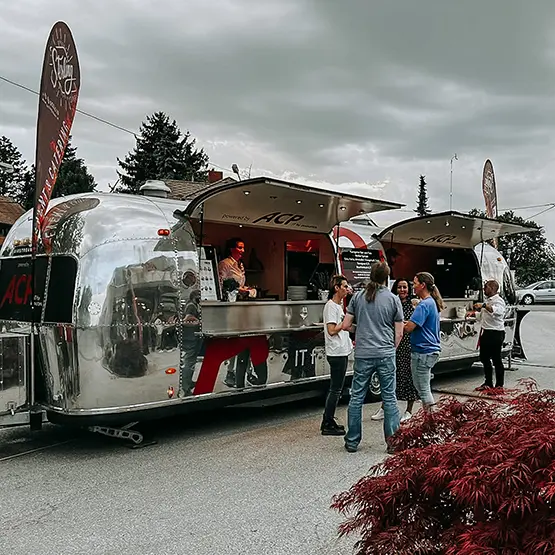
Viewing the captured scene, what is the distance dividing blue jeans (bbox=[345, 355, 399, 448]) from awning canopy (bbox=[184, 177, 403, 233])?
2.30 m

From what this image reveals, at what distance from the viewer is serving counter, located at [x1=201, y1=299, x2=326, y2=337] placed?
703 cm

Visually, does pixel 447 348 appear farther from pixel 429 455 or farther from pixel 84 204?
pixel 429 455

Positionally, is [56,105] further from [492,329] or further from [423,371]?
[492,329]

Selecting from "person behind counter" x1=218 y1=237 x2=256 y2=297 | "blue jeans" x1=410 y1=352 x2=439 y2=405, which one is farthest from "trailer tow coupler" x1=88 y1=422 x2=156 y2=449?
"blue jeans" x1=410 y1=352 x2=439 y2=405

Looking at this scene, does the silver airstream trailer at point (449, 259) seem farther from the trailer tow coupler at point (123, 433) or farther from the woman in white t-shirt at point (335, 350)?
the trailer tow coupler at point (123, 433)

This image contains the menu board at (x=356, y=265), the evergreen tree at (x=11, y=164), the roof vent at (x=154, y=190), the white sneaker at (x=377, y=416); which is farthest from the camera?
the evergreen tree at (x=11, y=164)

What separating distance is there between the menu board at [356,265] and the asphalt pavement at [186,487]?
2.51 m

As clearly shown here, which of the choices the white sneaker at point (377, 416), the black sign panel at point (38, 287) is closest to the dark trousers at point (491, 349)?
the white sneaker at point (377, 416)

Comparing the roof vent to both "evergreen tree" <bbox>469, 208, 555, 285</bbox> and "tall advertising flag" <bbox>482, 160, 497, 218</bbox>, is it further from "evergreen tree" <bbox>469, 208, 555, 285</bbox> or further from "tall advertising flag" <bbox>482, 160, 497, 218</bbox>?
"evergreen tree" <bbox>469, 208, 555, 285</bbox>

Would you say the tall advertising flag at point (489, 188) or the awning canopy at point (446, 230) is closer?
the awning canopy at point (446, 230)

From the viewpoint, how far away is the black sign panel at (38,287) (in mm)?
6254

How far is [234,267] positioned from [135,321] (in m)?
3.13

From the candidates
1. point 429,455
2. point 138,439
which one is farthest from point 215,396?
point 429,455

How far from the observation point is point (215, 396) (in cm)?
704
